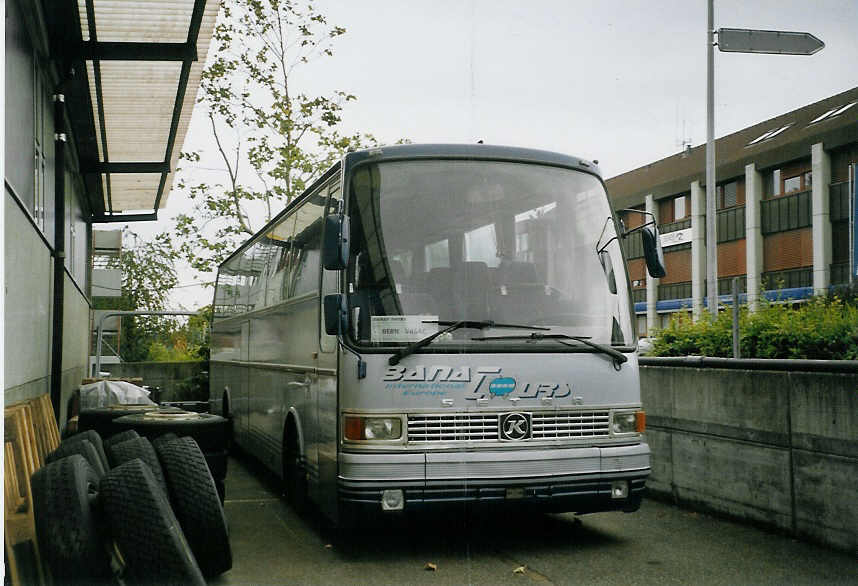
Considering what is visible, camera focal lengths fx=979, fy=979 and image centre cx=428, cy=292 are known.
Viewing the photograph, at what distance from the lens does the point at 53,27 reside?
32.6ft

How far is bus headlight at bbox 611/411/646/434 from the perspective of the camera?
24.5ft

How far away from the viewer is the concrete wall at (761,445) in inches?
275

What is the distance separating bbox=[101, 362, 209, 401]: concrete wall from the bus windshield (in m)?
15.3

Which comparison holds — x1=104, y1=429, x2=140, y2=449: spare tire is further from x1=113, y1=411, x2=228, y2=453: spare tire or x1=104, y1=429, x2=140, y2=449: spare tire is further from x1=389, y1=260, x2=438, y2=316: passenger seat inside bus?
x1=389, y1=260, x2=438, y2=316: passenger seat inside bus

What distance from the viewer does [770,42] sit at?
8797 millimetres

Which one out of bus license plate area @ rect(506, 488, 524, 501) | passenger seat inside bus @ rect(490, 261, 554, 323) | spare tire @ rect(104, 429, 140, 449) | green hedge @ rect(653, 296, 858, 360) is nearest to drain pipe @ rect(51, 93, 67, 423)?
spare tire @ rect(104, 429, 140, 449)

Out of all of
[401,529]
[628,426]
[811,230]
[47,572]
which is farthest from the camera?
[811,230]

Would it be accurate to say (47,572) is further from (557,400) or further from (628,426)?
(628,426)

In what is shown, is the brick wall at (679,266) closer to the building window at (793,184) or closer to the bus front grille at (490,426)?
the building window at (793,184)

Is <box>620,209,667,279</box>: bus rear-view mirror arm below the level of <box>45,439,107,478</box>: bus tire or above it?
above

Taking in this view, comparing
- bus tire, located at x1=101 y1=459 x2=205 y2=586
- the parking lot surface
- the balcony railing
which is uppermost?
the balcony railing

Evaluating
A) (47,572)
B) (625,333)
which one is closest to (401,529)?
(625,333)

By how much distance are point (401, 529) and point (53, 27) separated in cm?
613

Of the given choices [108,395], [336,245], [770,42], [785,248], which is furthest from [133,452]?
[785,248]
